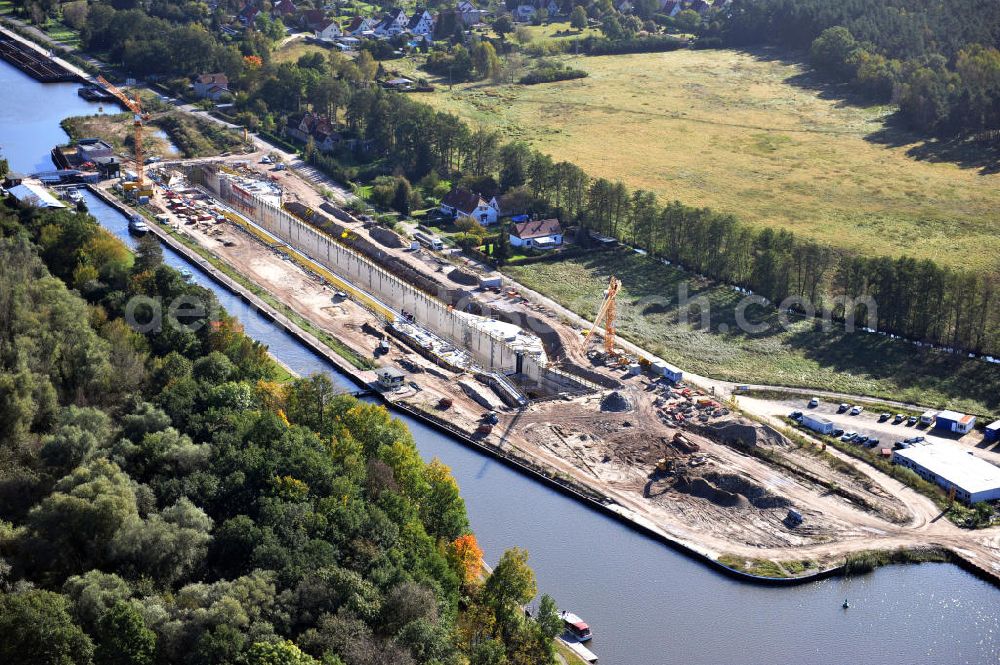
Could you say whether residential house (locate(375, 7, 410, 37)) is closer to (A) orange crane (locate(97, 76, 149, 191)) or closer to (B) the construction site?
(A) orange crane (locate(97, 76, 149, 191))

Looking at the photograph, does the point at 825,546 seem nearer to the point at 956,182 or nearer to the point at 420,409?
the point at 420,409

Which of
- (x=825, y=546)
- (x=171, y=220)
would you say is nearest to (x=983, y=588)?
(x=825, y=546)

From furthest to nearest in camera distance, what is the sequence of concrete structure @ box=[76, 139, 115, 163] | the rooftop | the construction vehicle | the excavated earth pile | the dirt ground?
concrete structure @ box=[76, 139, 115, 163]
the construction vehicle
the excavated earth pile
the rooftop
the dirt ground

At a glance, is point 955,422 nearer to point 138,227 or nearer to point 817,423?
point 817,423

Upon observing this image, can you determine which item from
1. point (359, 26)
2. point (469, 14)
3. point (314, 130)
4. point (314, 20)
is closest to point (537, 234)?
point (314, 130)

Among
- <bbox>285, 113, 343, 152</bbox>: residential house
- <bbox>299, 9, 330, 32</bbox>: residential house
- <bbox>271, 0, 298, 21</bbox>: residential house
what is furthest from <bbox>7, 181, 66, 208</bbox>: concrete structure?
<bbox>271, 0, 298, 21</bbox>: residential house
